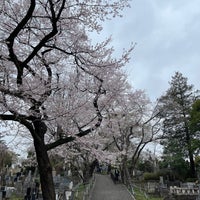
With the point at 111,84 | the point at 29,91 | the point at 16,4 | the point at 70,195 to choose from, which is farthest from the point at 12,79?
the point at 70,195

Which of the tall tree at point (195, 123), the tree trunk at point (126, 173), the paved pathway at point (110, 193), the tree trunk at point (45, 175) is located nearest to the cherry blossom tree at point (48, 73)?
the tree trunk at point (45, 175)

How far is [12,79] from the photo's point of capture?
7.77 meters

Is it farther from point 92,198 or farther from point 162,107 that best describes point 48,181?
point 162,107

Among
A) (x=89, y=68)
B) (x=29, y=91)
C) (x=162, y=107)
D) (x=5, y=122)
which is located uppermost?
(x=162, y=107)

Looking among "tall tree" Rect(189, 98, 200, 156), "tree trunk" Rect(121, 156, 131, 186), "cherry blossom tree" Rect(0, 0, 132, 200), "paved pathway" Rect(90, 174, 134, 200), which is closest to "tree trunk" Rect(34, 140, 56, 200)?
"cherry blossom tree" Rect(0, 0, 132, 200)

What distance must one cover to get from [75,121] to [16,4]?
423 cm

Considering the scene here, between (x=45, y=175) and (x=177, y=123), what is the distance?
88.8 feet

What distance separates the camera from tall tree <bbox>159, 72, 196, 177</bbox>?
3017 centimetres

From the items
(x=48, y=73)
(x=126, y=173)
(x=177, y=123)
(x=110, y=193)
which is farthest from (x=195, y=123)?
(x=48, y=73)

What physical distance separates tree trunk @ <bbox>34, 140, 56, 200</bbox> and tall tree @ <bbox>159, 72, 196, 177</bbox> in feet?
77.0

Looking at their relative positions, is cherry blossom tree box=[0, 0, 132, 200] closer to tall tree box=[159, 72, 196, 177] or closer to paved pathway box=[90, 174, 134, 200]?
paved pathway box=[90, 174, 134, 200]

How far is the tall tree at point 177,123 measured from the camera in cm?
3017

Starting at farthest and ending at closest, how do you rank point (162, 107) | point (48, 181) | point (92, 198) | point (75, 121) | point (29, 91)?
point (162, 107), point (92, 198), point (75, 121), point (48, 181), point (29, 91)

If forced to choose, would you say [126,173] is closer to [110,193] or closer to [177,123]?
[110,193]
